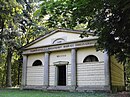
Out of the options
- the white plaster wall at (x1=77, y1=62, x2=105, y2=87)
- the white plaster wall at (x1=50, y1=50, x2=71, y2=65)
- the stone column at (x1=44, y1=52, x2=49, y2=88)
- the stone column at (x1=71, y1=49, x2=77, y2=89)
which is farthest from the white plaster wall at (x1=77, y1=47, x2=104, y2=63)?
the stone column at (x1=44, y1=52, x2=49, y2=88)

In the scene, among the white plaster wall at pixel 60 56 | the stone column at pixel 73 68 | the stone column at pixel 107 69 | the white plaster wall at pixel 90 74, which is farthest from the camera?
Answer: the white plaster wall at pixel 60 56

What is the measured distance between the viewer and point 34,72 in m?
23.2

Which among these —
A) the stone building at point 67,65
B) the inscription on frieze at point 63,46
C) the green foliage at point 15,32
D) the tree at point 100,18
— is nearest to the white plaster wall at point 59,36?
the stone building at point 67,65

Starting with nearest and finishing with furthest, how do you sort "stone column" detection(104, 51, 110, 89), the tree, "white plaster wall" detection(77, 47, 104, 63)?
the tree < "stone column" detection(104, 51, 110, 89) < "white plaster wall" detection(77, 47, 104, 63)

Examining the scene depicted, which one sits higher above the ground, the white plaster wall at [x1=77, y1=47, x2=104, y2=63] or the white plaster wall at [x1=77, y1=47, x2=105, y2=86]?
the white plaster wall at [x1=77, y1=47, x2=104, y2=63]

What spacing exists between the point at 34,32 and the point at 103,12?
20.1 metres

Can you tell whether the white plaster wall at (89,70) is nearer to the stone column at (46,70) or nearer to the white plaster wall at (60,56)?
the white plaster wall at (60,56)

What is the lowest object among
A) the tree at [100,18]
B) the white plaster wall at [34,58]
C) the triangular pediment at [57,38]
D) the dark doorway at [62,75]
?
the dark doorway at [62,75]

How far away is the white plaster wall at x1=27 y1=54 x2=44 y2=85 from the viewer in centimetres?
2256

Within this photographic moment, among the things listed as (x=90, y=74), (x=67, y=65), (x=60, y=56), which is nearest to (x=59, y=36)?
(x=60, y=56)

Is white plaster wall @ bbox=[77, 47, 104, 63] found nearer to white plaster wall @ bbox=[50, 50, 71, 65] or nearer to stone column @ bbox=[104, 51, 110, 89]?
stone column @ bbox=[104, 51, 110, 89]

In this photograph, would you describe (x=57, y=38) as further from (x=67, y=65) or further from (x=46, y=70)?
(x=46, y=70)

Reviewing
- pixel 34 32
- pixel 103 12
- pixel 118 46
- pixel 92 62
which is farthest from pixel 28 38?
pixel 103 12

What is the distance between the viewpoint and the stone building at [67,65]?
19.0m
